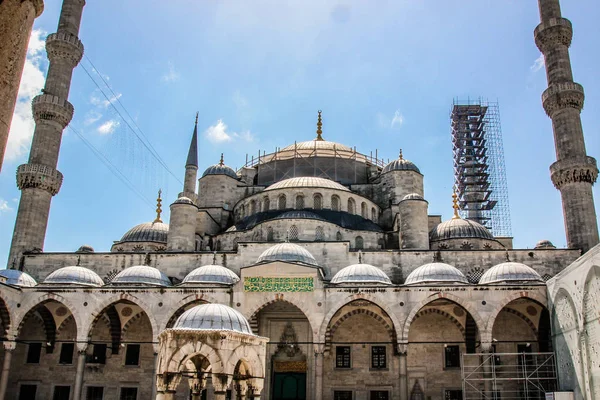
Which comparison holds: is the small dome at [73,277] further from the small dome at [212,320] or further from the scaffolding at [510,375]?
the scaffolding at [510,375]

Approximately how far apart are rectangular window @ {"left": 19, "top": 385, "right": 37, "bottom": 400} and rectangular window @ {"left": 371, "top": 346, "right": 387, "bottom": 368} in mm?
10525

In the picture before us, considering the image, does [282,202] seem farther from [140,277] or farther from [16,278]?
[16,278]

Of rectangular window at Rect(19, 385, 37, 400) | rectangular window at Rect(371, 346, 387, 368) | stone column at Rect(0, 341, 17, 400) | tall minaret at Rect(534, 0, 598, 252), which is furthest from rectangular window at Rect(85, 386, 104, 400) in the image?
tall minaret at Rect(534, 0, 598, 252)

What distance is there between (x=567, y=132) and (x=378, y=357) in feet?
33.2

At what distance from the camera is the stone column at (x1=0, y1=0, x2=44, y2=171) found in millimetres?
2193

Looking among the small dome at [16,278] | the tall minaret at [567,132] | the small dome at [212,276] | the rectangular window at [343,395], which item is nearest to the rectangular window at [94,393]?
the small dome at [16,278]

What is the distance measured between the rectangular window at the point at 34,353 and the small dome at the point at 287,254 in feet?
25.2

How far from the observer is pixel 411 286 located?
634 inches

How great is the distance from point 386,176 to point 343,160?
276 centimetres

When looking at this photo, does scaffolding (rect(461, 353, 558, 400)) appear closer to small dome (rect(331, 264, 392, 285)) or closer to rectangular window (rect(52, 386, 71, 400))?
small dome (rect(331, 264, 392, 285))

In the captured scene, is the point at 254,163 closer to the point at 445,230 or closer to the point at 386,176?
the point at 386,176

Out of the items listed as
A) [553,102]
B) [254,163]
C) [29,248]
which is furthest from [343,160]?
[29,248]

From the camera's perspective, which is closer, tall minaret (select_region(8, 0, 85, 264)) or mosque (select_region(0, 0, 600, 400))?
mosque (select_region(0, 0, 600, 400))

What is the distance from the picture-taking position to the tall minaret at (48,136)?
19766mm
